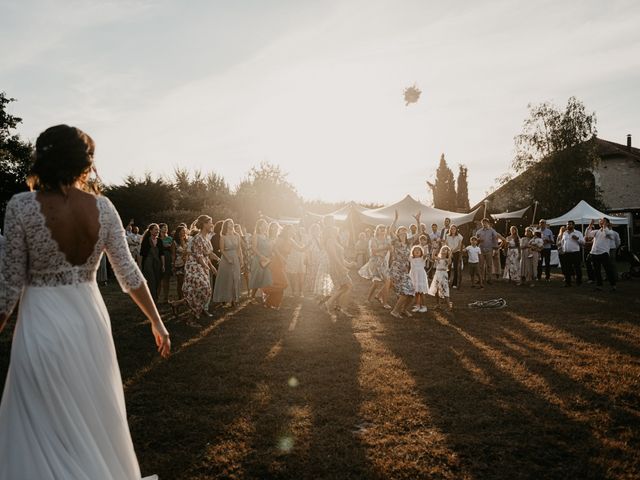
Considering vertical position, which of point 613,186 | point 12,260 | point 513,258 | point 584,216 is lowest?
point 513,258

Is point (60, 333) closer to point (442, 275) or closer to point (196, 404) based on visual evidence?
point (196, 404)

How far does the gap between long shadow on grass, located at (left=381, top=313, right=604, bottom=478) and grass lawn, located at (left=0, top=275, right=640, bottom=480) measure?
0.06 feet

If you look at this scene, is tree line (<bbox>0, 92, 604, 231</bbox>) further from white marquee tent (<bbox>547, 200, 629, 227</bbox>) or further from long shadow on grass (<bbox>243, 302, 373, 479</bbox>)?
long shadow on grass (<bbox>243, 302, 373, 479</bbox>)

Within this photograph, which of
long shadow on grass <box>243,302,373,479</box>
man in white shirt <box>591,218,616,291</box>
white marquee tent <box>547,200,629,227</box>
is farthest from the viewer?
white marquee tent <box>547,200,629,227</box>

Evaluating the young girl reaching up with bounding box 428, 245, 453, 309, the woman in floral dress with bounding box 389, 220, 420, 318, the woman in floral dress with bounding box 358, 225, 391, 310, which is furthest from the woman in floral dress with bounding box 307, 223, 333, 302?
the young girl reaching up with bounding box 428, 245, 453, 309

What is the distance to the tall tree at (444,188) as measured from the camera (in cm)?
5225

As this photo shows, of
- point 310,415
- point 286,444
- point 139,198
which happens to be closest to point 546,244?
point 310,415

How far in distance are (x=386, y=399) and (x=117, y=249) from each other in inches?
140

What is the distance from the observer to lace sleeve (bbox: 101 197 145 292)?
2.58 m

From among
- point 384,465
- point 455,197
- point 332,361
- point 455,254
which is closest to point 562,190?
point 455,197

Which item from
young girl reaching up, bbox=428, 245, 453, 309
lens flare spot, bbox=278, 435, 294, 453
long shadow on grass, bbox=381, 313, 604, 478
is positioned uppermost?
young girl reaching up, bbox=428, 245, 453, 309

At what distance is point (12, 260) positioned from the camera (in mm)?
2395

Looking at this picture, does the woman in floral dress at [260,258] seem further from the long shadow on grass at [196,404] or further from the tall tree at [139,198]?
the tall tree at [139,198]

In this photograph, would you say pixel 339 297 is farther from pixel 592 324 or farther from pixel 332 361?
pixel 592 324
